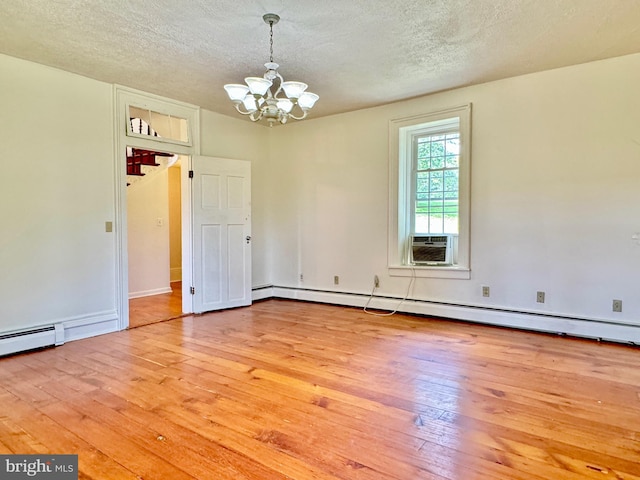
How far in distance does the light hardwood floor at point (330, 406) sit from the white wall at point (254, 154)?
81.0 inches

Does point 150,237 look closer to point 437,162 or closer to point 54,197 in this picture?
point 54,197

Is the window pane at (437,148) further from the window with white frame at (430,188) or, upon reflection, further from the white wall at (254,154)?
the white wall at (254,154)

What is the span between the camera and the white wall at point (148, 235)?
591 cm

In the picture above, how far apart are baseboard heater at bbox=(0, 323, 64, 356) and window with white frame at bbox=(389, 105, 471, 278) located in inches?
144

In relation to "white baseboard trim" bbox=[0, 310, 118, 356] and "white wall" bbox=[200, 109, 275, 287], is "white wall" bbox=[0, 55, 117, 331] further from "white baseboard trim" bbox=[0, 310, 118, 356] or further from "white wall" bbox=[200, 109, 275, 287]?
"white wall" bbox=[200, 109, 275, 287]

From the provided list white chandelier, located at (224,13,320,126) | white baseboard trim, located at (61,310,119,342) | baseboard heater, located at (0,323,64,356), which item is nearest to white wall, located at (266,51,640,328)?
white chandelier, located at (224,13,320,126)

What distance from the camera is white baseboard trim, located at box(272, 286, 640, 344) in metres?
3.55

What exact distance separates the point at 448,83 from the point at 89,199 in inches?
155

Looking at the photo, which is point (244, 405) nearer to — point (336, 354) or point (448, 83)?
point (336, 354)

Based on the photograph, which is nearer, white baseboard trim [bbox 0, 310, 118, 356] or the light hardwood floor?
the light hardwood floor

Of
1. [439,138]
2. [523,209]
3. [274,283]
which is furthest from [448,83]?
[274,283]

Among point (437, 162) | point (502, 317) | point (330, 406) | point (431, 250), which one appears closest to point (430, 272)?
point (431, 250)

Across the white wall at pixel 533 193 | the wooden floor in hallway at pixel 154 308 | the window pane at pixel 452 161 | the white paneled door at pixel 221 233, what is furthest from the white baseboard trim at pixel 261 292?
the window pane at pixel 452 161

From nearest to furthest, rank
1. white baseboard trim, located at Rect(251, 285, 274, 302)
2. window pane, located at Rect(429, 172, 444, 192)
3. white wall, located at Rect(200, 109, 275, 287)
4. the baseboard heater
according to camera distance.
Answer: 1. the baseboard heater
2. window pane, located at Rect(429, 172, 444, 192)
3. white wall, located at Rect(200, 109, 275, 287)
4. white baseboard trim, located at Rect(251, 285, 274, 302)
